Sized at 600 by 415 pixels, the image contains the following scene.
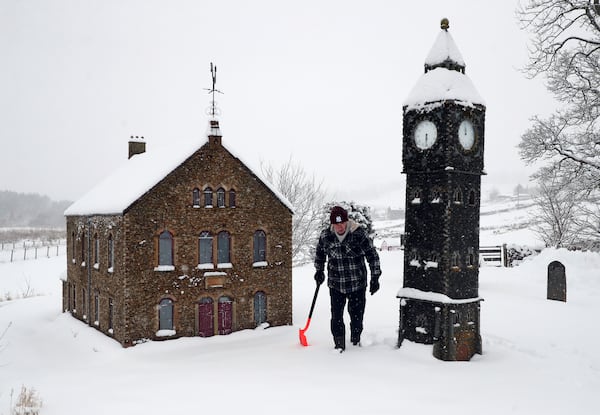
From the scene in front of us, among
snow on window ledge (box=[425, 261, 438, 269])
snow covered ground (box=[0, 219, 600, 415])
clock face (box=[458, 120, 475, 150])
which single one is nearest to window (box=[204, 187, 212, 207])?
snow covered ground (box=[0, 219, 600, 415])

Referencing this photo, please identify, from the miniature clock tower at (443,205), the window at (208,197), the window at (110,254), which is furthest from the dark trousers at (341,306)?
the window at (110,254)

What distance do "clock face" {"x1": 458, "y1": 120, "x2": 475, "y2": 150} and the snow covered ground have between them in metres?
3.94

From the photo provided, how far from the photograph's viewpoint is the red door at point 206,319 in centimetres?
1321

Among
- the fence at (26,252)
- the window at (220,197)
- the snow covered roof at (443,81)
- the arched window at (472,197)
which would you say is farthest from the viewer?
the fence at (26,252)

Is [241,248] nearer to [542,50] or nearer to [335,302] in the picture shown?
[335,302]

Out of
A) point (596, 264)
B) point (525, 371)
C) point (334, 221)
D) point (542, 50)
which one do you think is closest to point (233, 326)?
point (334, 221)

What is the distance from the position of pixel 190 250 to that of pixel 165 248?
2.18 feet

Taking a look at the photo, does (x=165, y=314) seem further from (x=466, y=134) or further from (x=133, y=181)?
(x=466, y=134)

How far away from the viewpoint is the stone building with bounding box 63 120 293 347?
1257cm

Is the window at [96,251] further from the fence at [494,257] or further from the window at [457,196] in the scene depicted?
the fence at [494,257]

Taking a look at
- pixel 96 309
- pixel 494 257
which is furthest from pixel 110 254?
pixel 494 257

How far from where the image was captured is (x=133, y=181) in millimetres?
14531

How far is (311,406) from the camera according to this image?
6.55 metres

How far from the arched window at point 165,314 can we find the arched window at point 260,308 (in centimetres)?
244
